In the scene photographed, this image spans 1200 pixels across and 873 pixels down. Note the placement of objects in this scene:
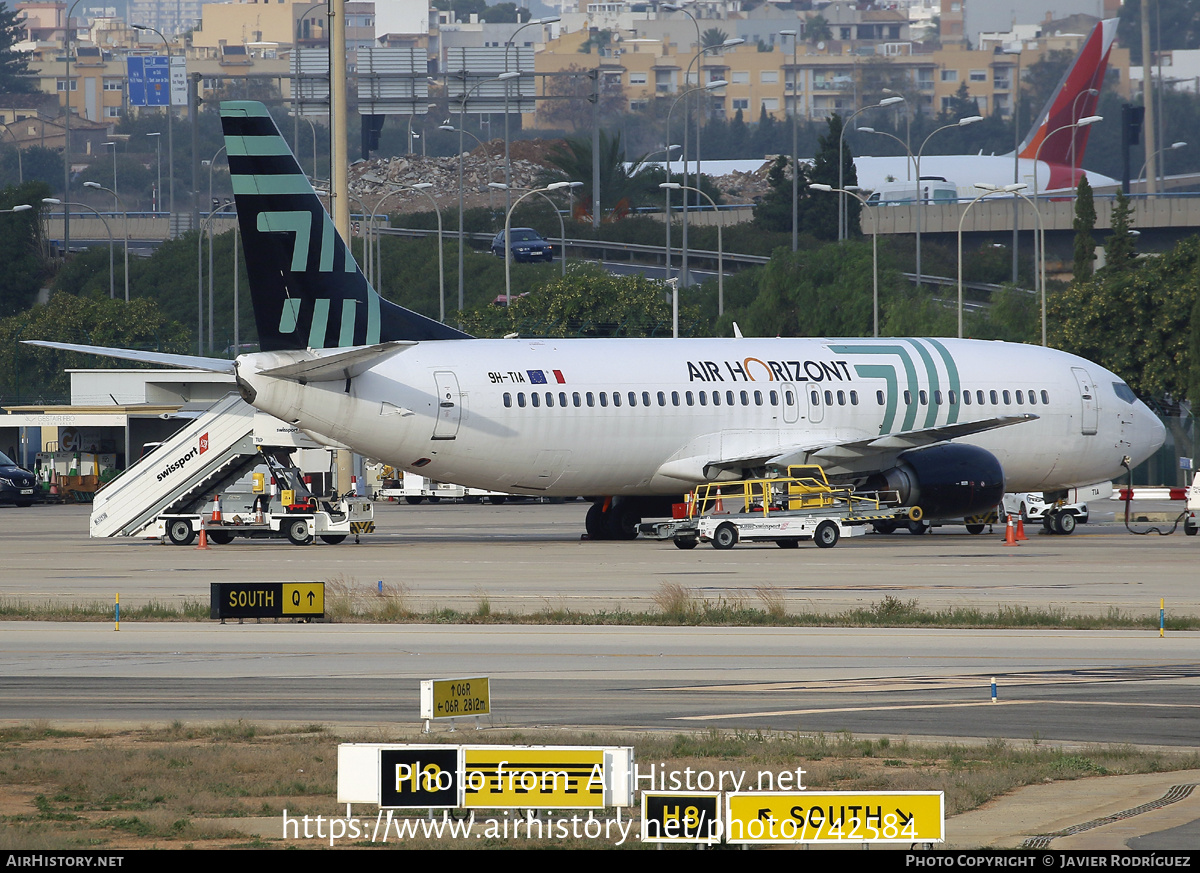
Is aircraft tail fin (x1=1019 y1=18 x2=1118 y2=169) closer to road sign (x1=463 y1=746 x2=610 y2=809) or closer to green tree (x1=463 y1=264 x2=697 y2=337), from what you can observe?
green tree (x1=463 y1=264 x2=697 y2=337)

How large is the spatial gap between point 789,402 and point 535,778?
3341 centimetres

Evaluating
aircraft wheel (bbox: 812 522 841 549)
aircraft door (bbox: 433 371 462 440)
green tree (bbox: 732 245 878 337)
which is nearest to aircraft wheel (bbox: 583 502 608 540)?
aircraft wheel (bbox: 812 522 841 549)

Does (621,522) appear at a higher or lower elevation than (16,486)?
higher

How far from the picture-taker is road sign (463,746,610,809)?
37.4ft

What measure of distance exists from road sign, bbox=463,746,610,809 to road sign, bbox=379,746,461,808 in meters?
0.09

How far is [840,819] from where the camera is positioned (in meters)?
9.91

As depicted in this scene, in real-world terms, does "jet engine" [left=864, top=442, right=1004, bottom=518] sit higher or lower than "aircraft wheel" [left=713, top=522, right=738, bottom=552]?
higher

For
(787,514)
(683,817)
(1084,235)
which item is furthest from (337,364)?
(1084,235)

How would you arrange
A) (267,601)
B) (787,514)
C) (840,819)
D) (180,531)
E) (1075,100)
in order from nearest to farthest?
(840,819)
(267,601)
(787,514)
(180,531)
(1075,100)

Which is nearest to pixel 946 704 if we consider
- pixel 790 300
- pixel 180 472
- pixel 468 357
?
pixel 468 357

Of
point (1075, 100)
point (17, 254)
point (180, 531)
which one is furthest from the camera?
point (1075, 100)

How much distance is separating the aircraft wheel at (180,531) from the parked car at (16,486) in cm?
2889

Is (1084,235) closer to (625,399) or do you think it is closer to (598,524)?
(598,524)

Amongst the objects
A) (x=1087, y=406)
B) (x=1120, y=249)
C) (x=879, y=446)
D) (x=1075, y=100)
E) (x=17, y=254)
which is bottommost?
(x=879, y=446)
